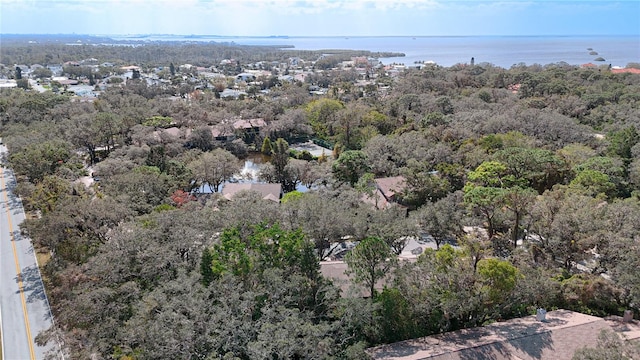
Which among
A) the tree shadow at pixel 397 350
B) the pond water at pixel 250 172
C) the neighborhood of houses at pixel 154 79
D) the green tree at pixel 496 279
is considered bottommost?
the pond water at pixel 250 172

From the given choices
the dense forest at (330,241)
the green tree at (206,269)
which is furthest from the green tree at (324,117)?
the green tree at (206,269)

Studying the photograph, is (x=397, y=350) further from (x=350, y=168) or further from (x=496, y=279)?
(x=350, y=168)

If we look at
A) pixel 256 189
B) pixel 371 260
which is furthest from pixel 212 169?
pixel 371 260

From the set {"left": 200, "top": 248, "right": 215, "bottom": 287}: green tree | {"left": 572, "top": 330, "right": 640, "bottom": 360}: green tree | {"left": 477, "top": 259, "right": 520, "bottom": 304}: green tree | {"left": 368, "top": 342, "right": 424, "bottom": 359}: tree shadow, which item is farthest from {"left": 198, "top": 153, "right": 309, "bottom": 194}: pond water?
{"left": 572, "top": 330, "right": 640, "bottom": 360}: green tree

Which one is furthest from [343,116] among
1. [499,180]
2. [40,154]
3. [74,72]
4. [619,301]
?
[74,72]

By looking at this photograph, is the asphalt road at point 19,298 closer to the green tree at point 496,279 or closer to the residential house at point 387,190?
Answer: the green tree at point 496,279

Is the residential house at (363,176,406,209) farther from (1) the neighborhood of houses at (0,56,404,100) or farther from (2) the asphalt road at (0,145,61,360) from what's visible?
(1) the neighborhood of houses at (0,56,404,100)

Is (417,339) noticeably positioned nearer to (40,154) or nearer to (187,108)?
(40,154)
